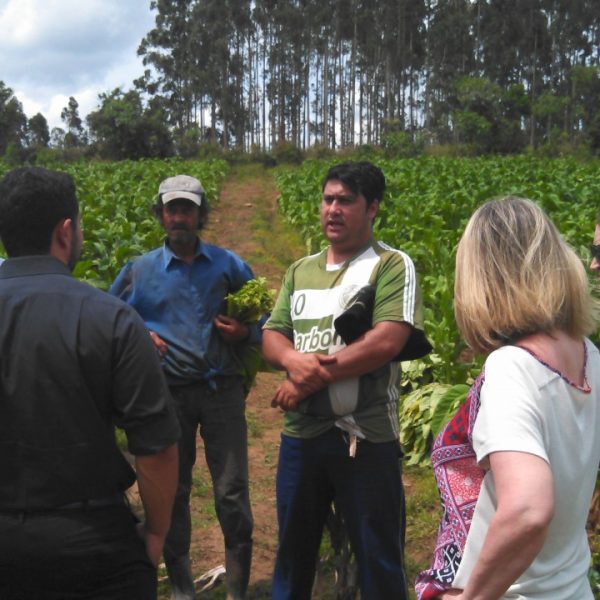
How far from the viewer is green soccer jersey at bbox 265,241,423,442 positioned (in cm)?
322

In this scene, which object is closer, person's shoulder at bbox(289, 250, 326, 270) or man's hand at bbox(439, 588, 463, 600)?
man's hand at bbox(439, 588, 463, 600)

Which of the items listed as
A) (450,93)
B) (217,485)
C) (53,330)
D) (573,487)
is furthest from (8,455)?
(450,93)

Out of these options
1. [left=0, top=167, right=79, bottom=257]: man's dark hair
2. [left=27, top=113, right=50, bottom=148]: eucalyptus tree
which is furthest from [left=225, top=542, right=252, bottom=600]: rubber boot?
[left=27, top=113, right=50, bottom=148]: eucalyptus tree

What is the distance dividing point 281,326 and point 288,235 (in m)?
14.7

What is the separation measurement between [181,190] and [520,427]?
256cm

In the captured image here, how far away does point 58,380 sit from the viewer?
2.17 meters

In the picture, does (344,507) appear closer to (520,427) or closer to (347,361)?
(347,361)

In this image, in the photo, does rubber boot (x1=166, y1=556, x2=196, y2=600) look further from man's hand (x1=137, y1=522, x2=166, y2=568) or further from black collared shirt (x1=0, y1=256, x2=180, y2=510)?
black collared shirt (x1=0, y1=256, x2=180, y2=510)

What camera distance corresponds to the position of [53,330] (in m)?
2.17

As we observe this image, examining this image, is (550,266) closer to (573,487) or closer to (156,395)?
(573,487)

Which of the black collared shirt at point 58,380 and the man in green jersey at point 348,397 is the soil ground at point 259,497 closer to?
the man in green jersey at point 348,397

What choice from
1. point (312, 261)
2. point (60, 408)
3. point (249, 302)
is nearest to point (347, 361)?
point (312, 261)

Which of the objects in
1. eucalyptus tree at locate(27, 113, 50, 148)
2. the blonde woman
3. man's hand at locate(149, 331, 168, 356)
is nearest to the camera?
the blonde woman

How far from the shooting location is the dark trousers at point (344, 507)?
3.20m
